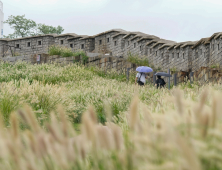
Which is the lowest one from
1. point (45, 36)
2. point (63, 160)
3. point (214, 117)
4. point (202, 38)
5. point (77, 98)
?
point (77, 98)

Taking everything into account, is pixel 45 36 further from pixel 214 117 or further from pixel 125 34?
pixel 214 117

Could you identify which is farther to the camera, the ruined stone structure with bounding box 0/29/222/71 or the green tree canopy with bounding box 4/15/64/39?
the green tree canopy with bounding box 4/15/64/39

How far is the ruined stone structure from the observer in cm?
1381

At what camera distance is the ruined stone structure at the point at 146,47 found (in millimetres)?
13812

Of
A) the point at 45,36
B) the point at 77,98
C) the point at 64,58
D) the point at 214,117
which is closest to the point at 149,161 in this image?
the point at 214,117

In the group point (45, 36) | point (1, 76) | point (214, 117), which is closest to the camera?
point (214, 117)

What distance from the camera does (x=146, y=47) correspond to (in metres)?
18.6

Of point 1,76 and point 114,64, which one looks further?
Result: point 114,64

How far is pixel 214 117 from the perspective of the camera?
27.1 inches

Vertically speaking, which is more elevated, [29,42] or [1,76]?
[29,42]

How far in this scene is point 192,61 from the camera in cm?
1530

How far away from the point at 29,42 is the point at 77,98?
2582 cm

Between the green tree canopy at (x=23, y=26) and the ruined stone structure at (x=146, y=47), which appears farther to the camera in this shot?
the green tree canopy at (x=23, y=26)

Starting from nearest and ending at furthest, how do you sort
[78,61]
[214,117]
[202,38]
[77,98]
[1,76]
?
1. [214,117]
2. [77,98]
3. [1,76]
4. [202,38]
5. [78,61]
